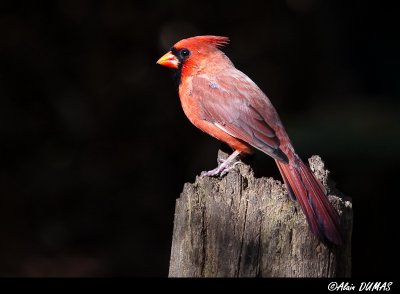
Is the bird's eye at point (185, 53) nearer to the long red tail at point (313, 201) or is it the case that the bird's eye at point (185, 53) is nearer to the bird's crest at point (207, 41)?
the bird's crest at point (207, 41)

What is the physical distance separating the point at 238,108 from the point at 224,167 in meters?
0.61

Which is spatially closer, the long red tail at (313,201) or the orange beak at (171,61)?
the long red tail at (313,201)

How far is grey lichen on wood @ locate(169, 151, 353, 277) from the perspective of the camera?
3.14 meters

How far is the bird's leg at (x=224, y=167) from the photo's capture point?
3649mm

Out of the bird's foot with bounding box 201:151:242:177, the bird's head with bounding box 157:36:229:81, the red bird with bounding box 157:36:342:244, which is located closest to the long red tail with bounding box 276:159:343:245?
the red bird with bounding box 157:36:342:244

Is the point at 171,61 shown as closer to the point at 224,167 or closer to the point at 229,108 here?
the point at 229,108

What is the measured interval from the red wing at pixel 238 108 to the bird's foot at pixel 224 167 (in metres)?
0.13

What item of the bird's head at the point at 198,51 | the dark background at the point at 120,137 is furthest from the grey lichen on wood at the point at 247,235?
the dark background at the point at 120,137

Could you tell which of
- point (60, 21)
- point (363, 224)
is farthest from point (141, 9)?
point (363, 224)

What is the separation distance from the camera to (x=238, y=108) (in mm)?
4559

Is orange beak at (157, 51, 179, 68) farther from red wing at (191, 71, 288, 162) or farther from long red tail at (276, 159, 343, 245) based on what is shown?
long red tail at (276, 159, 343, 245)

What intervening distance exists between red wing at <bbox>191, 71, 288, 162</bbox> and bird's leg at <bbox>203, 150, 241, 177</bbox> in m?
0.13

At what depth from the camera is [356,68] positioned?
8.04m

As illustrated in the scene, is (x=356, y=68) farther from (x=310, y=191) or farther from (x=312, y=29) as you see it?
(x=310, y=191)
